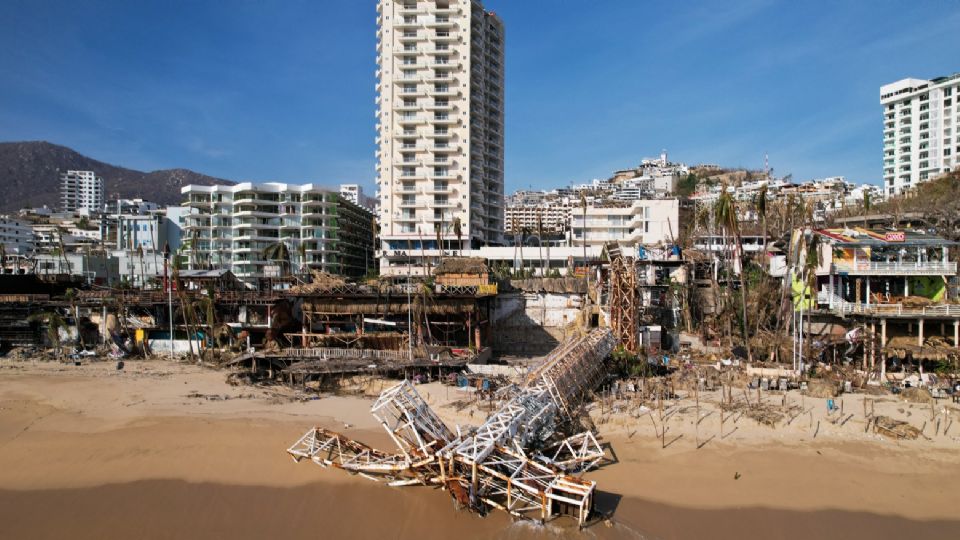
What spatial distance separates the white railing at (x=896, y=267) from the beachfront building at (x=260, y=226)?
57961mm

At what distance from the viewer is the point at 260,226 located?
74062 mm

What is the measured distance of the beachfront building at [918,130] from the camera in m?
86.1

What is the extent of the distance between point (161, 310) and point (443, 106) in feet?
129

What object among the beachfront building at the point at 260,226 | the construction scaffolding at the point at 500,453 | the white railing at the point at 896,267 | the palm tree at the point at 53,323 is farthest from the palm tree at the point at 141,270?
the white railing at the point at 896,267

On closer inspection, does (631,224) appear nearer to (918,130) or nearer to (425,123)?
(425,123)

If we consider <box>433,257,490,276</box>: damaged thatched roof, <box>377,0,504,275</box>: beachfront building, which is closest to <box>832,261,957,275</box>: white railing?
<box>433,257,490,276</box>: damaged thatched roof

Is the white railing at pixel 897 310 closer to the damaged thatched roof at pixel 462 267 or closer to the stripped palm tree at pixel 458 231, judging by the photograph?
the damaged thatched roof at pixel 462 267

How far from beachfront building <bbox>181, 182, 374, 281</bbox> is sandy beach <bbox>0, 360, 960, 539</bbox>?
46421mm

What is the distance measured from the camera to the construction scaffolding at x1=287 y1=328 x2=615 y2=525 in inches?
657

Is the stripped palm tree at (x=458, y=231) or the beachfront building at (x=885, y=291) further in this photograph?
the stripped palm tree at (x=458, y=231)

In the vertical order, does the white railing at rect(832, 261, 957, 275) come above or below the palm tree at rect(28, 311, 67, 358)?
above

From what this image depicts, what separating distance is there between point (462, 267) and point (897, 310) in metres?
31.2

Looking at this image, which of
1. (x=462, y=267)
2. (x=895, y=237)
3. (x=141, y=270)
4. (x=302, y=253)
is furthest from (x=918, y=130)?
(x=141, y=270)

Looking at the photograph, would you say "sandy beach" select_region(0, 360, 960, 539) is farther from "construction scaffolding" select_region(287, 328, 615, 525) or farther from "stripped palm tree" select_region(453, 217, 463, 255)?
"stripped palm tree" select_region(453, 217, 463, 255)
